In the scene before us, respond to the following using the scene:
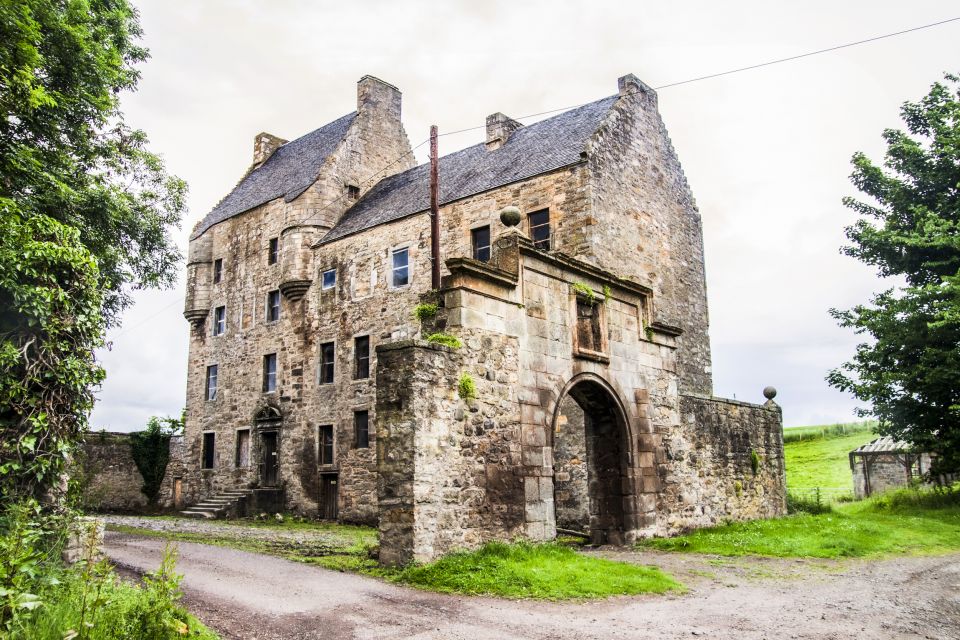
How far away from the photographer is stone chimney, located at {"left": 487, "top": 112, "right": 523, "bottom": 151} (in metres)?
24.2

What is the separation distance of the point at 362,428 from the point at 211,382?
30.4 ft

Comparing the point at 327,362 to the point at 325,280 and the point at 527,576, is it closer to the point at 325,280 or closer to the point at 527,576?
the point at 325,280

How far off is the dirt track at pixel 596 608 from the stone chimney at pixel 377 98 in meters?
21.4

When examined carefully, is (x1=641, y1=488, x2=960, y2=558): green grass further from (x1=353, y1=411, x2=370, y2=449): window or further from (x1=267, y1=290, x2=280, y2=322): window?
(x1=267, y1=290, x2=280, y2=322): window

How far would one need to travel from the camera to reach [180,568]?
1020cm

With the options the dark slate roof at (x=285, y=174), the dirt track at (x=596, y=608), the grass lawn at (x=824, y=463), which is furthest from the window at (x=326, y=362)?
the grass lawn at (x=824, y=463)

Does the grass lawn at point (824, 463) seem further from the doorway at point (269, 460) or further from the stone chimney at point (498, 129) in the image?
the doorway at point (269, 460)

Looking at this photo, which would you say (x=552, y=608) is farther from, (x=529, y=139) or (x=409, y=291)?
(x=529, y=139)

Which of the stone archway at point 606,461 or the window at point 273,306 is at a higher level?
the window at point 273,306

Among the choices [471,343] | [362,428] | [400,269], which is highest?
[400,269]

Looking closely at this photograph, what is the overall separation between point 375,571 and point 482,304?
4.02m

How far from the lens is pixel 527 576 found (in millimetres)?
8648

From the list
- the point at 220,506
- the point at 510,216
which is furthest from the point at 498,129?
the point at 220,506

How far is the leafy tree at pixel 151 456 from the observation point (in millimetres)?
28797
